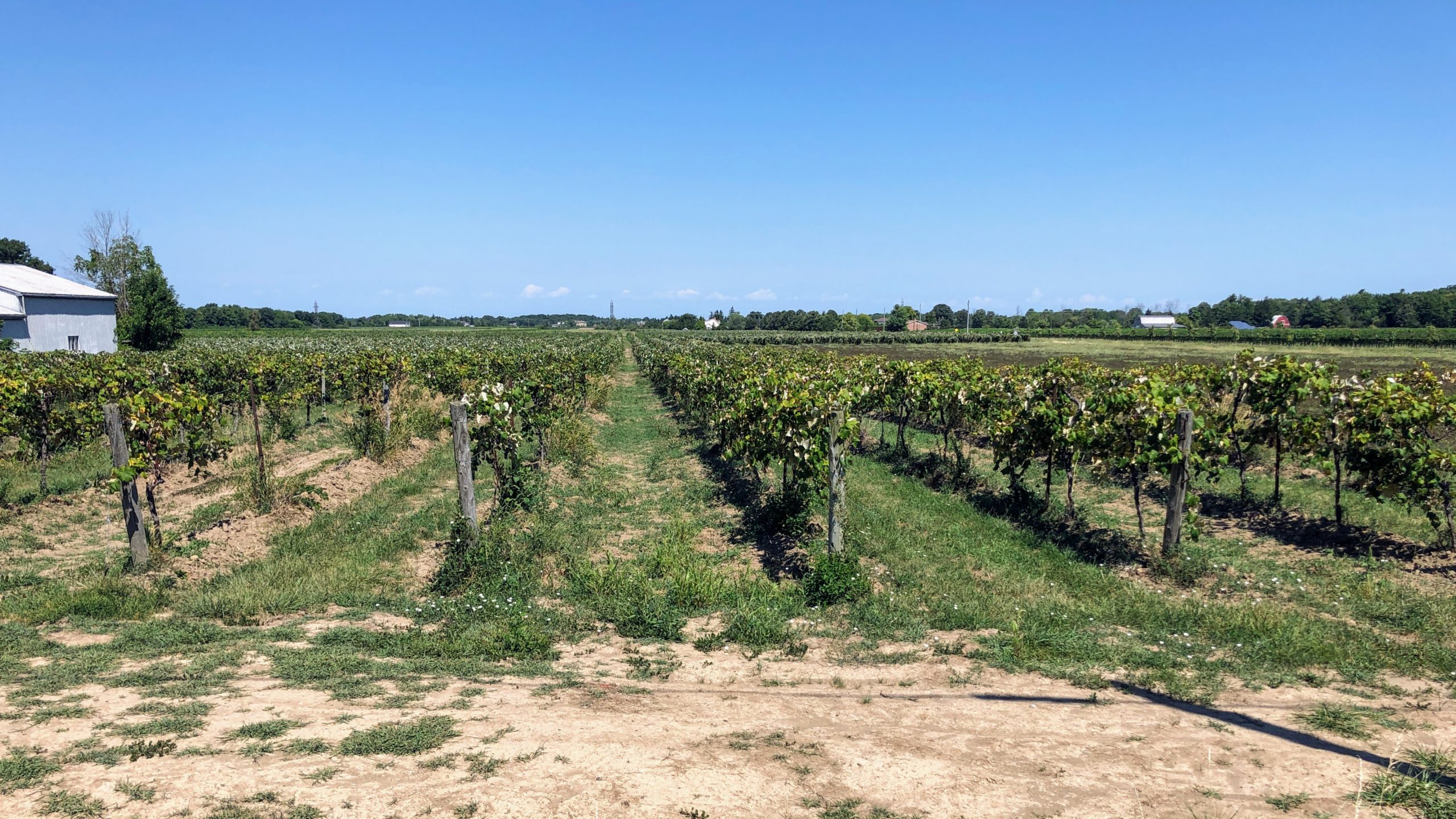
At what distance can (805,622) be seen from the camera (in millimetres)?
7441

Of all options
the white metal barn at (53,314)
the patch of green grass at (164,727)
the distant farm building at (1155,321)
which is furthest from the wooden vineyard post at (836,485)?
the distant farm building at (1155,321)

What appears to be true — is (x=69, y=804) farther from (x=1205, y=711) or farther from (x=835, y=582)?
(x=1205, y=711)

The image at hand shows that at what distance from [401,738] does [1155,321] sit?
14054cm

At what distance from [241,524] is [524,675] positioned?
6.67 m

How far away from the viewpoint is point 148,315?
150 ft

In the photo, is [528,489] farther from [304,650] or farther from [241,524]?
[304,650]

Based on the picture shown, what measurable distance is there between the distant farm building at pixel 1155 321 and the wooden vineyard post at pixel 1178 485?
122 m

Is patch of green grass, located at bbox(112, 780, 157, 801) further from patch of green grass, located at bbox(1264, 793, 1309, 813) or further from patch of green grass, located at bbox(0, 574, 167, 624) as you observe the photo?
patch of green grass, located at bbox(1264, 793, 1309, 813)

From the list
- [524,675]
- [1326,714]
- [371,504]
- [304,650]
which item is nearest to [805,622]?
[524,675]

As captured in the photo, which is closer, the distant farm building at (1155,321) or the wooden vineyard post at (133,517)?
the wooden vineyard post at (133,517)

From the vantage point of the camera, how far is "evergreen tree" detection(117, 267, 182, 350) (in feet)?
149

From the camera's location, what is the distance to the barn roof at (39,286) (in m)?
36.7

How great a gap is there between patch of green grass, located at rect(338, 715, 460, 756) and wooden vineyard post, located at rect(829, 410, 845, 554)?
16.0 ft

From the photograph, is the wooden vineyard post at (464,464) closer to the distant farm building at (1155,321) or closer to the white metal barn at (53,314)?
the white metal barn at (53,314)
